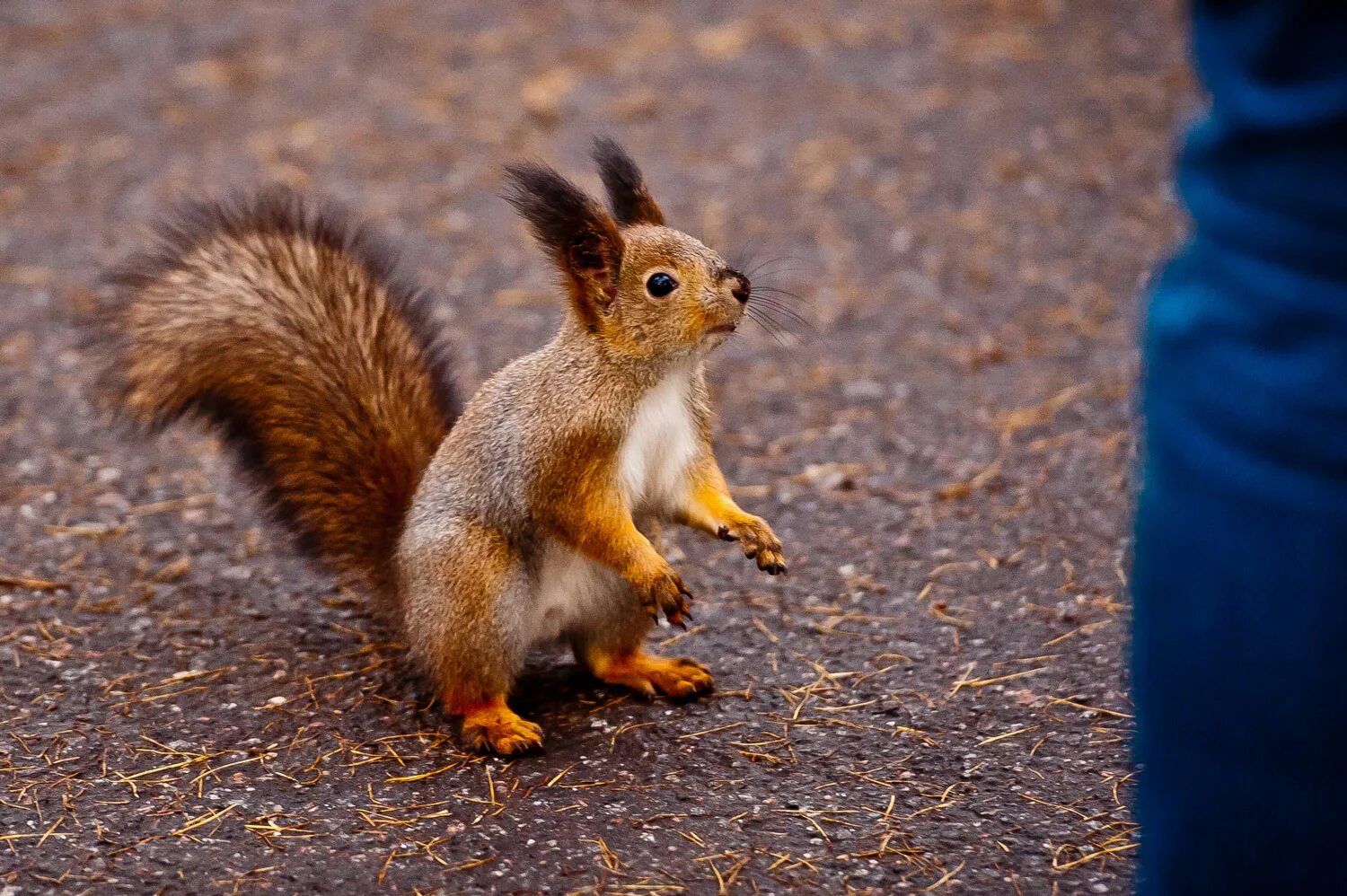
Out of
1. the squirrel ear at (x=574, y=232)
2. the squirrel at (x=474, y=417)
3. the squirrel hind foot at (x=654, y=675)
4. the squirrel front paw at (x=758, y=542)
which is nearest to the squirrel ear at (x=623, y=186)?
the squirrel at (x=474, y=417)

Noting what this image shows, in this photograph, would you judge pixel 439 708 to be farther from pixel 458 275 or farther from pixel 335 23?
pixel 335 23

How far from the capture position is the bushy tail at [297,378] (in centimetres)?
325

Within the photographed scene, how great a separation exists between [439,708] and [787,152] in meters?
4.10

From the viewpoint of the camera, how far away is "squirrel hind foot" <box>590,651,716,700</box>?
3135 millimetres

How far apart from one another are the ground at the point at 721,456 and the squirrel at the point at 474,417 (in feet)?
0.72

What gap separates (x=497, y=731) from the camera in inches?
115

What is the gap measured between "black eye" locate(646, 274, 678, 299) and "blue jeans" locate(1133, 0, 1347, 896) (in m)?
1.18

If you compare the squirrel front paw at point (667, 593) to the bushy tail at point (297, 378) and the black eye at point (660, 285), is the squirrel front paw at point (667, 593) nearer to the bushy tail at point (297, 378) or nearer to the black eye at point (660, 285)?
the black eye at point (660, 285)

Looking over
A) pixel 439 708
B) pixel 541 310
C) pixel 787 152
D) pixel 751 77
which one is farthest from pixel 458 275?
pixel 439 708

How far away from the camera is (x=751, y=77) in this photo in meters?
7.39

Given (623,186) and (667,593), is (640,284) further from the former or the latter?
(667,593)

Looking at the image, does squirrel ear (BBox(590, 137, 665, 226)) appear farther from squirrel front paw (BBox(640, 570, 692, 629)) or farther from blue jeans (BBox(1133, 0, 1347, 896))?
blue jeans (BBox(1133, 0, 1347, 896))

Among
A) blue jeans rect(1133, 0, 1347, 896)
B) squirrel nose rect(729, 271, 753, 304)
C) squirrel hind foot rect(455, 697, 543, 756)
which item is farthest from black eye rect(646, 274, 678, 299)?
blue jeans rect(1133, 0, 1347, 896)

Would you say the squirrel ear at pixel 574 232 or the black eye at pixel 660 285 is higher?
the squirrel ear at pixel 574 232
